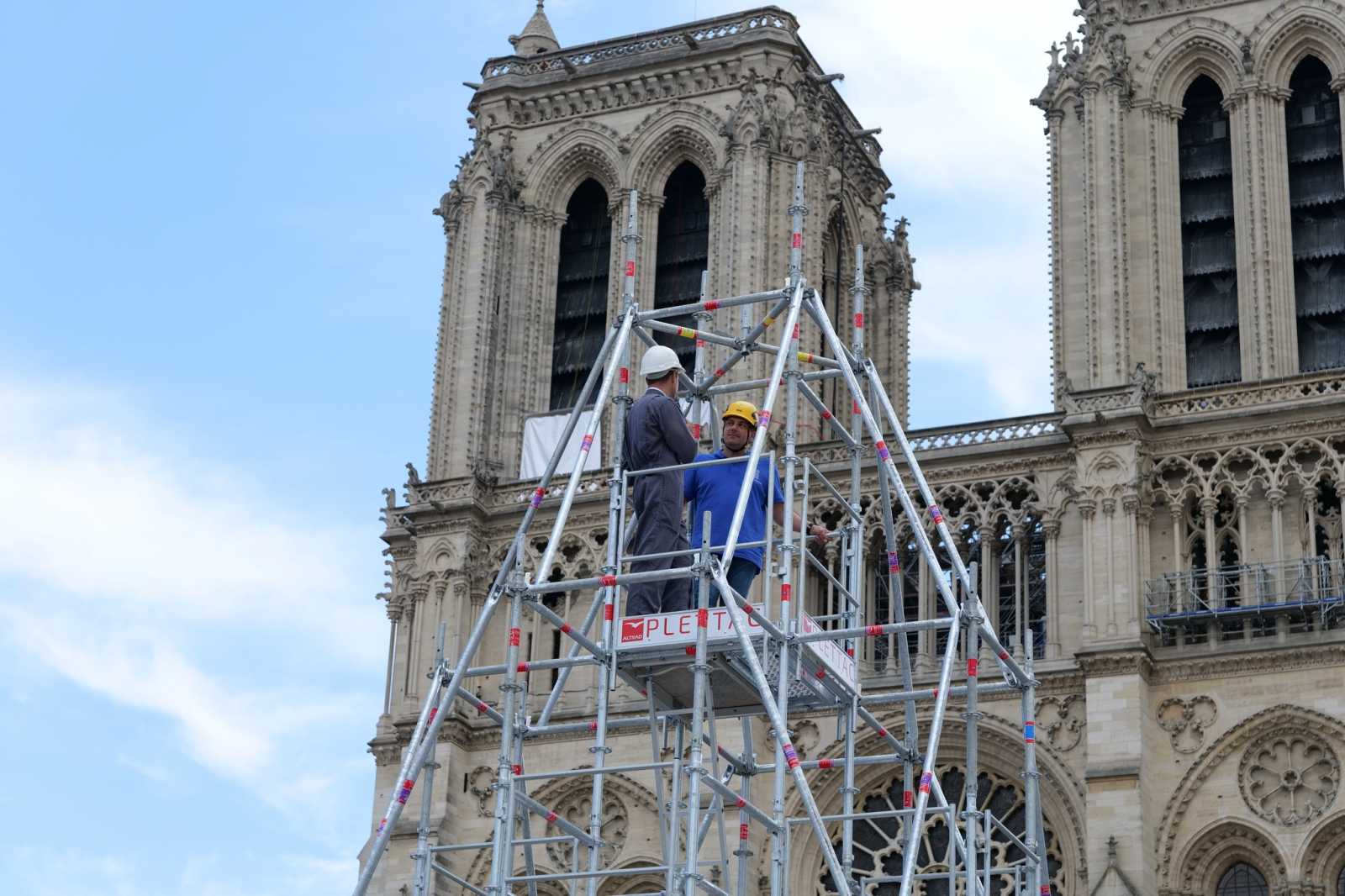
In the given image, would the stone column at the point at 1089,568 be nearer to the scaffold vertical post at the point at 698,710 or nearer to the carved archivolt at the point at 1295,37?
the carved archivolt at the point at 1295,37

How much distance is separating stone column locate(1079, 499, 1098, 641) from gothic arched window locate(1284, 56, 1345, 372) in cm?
449

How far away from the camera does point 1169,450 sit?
41.5m

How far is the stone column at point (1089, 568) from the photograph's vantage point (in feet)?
132

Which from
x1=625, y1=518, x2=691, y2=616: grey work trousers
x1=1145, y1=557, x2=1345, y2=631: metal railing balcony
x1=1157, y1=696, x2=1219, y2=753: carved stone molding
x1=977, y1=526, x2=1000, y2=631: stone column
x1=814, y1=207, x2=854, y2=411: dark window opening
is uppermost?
x1=814, y1=207, x2=854, y2=411: dark window opening

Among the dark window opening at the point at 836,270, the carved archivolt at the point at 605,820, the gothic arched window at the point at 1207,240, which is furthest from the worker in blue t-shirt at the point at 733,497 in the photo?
the dark window opening at the point at 836,270

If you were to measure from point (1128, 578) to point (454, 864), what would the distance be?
37.7ft

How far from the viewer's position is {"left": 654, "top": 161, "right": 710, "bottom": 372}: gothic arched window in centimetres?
4828

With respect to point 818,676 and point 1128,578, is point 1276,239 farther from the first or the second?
point 818,676

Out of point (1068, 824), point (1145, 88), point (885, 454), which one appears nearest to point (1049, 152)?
point (1145, 88)

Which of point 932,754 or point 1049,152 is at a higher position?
point 1049,152

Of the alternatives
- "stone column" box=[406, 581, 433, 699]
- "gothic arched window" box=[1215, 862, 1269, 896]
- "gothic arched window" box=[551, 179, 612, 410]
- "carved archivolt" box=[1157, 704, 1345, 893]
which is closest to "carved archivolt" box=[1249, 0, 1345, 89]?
"carved archivolt" box=[1157, 704, 1345, 893]

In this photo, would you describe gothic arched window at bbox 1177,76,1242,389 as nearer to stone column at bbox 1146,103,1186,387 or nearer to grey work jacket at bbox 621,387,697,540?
stone column at bbox 1146,103,1186,387

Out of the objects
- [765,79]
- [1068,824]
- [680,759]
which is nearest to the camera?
[680,759]

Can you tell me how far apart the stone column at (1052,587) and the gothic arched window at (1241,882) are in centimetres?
409
